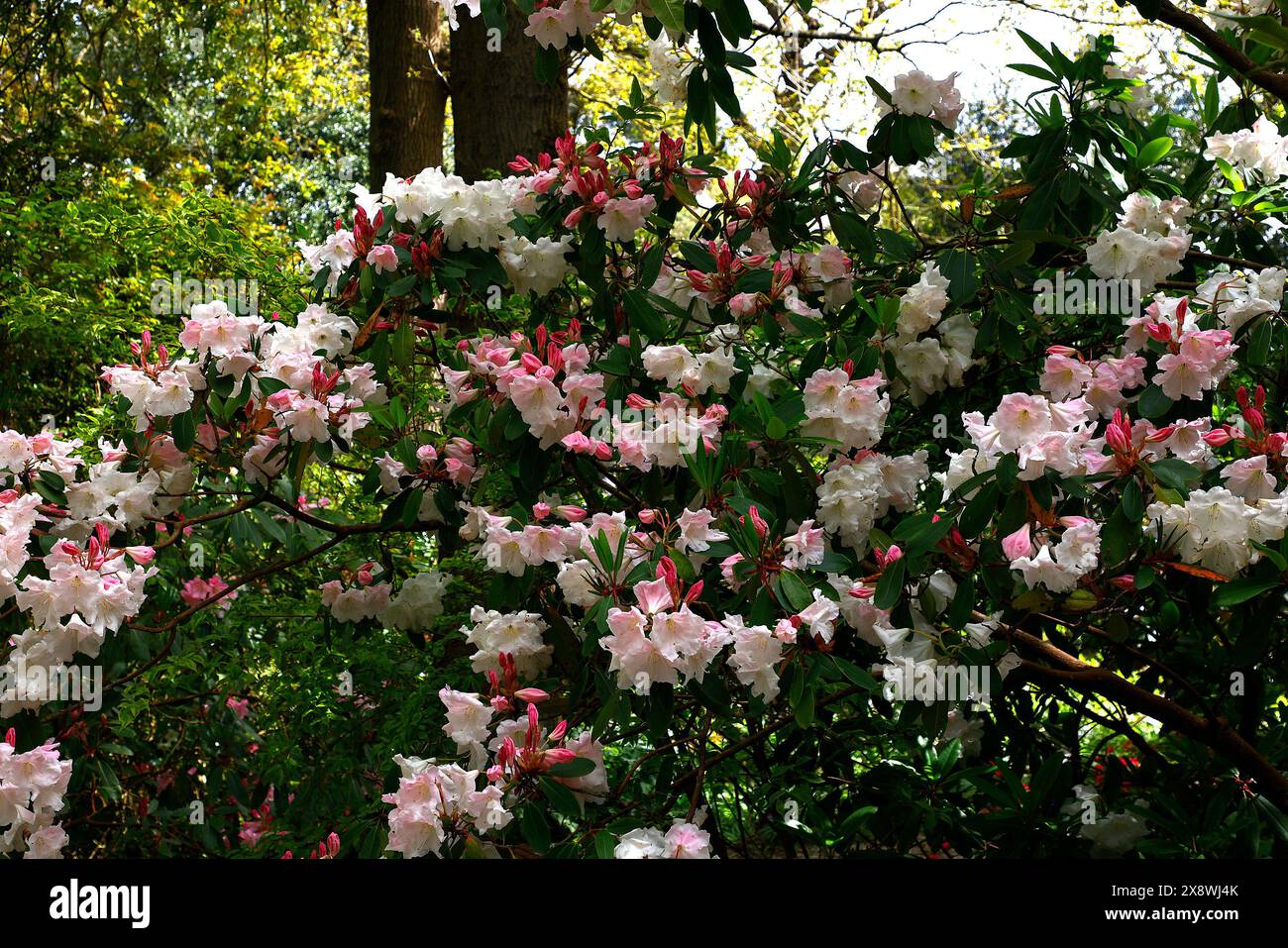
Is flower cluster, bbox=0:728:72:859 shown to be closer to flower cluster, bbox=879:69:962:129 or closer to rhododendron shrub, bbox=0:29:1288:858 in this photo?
rhododendron shrub, bbox=0:29:1288:858

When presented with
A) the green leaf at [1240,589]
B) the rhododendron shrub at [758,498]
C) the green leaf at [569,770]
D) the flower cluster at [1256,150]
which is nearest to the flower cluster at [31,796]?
the rhododendron shrub at [758,498]

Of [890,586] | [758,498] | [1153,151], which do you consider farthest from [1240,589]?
[1153,151]

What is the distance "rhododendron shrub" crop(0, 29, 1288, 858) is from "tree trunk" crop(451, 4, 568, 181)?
1.31m

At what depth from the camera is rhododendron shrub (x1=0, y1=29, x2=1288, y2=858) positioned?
67.0 inches

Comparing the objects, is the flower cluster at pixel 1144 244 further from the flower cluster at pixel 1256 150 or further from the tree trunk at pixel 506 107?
the tree trunk at pixel 506 107

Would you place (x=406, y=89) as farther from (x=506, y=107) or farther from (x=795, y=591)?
(x=795, y=591)

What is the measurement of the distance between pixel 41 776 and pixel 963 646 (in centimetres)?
145

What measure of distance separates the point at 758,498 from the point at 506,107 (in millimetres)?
2426

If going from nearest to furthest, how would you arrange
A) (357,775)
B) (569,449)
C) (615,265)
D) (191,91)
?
1. (569,449)
2. (615,265)
3. (357,775)
4. (191,91)

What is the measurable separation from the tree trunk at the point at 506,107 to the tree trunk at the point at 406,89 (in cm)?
74

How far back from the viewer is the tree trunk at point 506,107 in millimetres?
3902
